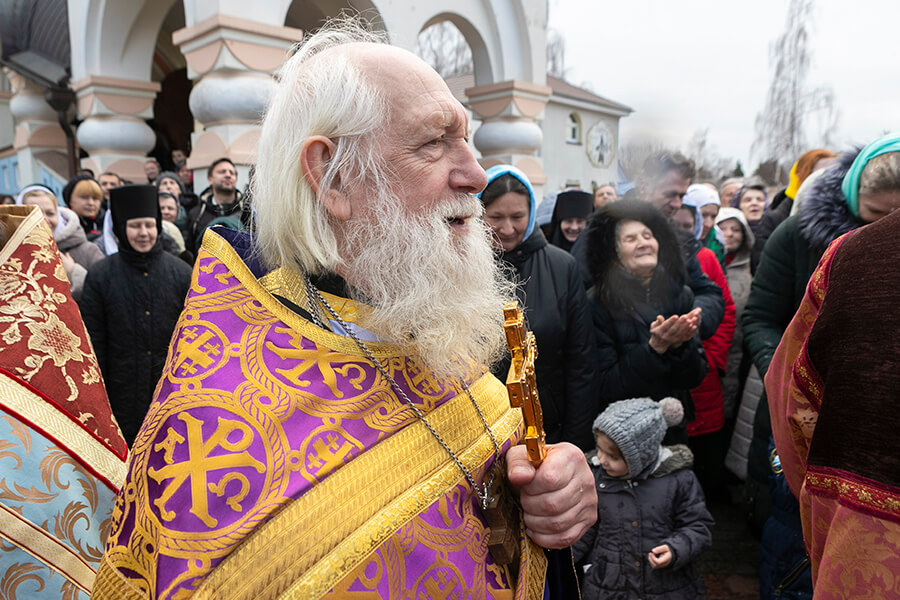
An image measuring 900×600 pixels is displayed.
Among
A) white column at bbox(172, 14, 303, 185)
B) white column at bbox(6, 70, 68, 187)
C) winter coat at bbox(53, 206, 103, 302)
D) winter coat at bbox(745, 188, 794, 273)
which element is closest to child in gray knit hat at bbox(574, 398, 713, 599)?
winter coat at bbox(745, 188, 794, 273)

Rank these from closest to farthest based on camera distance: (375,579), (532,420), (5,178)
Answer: (375,579)
(532,420)
(5,178)

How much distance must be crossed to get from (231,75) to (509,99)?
13.8ft

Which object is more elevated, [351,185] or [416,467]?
[351,185]

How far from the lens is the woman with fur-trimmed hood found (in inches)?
125

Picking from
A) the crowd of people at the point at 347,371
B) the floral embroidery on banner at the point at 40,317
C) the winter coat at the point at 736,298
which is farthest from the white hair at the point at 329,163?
the winter coat at the point at 736,298

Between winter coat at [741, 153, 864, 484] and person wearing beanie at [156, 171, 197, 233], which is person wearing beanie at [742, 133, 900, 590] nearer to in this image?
winter coat at [741, 153, 864, 484]

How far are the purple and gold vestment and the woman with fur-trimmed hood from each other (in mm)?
2054

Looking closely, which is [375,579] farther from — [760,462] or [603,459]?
[760,462]

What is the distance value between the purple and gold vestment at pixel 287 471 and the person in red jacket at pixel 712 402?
311cm

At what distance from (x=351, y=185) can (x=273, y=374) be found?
0.43m

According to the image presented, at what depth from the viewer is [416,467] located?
3.93ft

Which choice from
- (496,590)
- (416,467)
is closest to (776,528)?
(496,590)

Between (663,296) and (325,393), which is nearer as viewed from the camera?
(325,393)

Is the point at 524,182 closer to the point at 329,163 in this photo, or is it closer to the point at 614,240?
the point at 614,240
